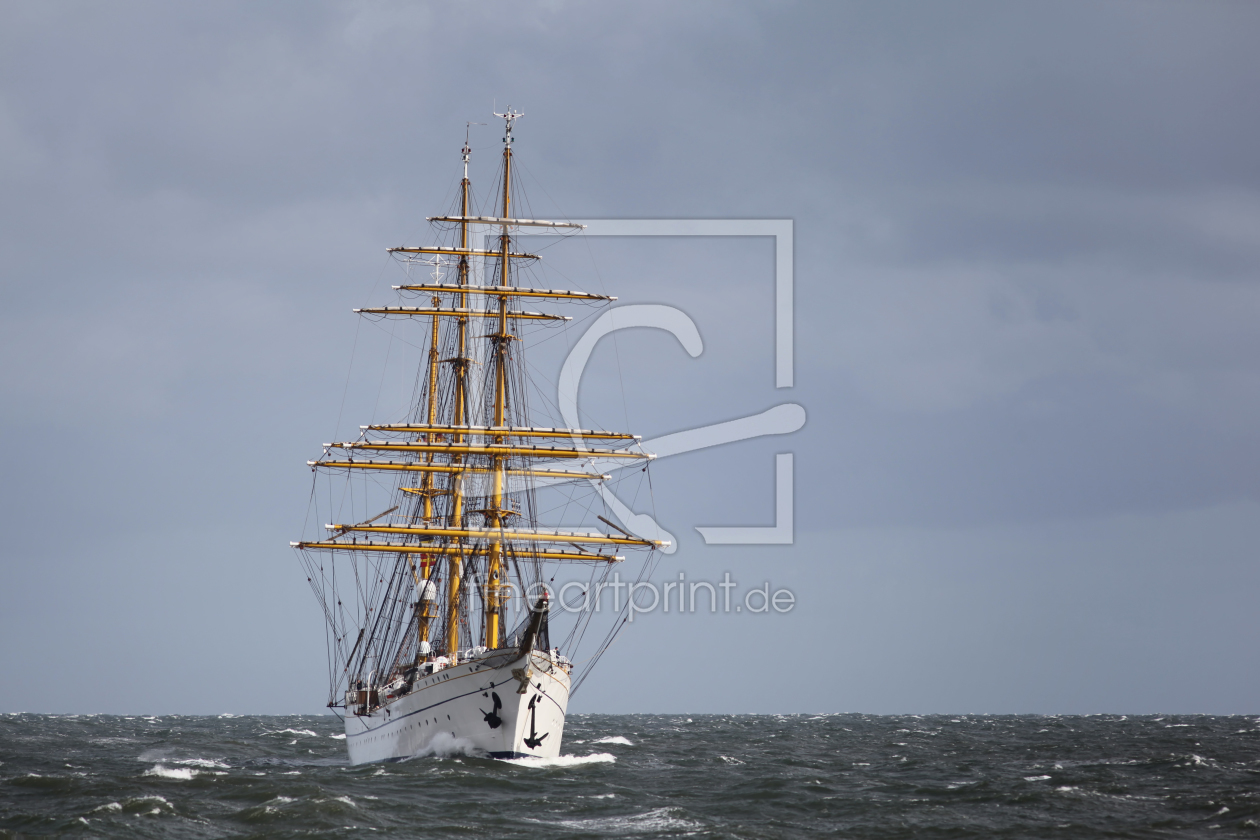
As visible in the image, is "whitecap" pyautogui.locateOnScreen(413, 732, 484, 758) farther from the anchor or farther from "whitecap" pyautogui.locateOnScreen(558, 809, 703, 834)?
"whitecap" pyautogui.locateOnScreen(558, 809, 703, 834)

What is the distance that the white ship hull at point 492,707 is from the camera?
54375mm

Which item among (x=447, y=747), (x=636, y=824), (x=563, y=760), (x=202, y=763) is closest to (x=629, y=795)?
(x=636, y=824)

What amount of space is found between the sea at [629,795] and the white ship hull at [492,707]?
0.78 meters

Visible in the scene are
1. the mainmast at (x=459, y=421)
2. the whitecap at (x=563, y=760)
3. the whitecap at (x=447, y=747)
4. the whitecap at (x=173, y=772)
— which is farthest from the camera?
the mainmast at (x=459, y=421)

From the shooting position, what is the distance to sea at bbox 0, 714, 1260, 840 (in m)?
38.1

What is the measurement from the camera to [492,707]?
180 feet

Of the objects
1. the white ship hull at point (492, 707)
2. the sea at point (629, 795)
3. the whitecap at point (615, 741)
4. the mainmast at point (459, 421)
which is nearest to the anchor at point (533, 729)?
the white ship hull at point (492, 707)

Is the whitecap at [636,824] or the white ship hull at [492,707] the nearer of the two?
the whitecap at [636,824]

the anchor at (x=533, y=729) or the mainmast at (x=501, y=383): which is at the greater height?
the mainmast at (x=501, y=383)

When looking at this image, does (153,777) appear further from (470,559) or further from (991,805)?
(991,805)

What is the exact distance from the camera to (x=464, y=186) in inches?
3029

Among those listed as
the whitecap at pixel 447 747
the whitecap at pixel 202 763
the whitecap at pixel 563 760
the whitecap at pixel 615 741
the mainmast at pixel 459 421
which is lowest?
the whitecap at pixel 615 741

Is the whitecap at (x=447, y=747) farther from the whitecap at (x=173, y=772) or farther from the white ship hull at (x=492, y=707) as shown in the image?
the whitecap at (x=173, y=772)

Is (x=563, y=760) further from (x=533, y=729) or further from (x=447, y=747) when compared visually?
(x=447, y=747)
